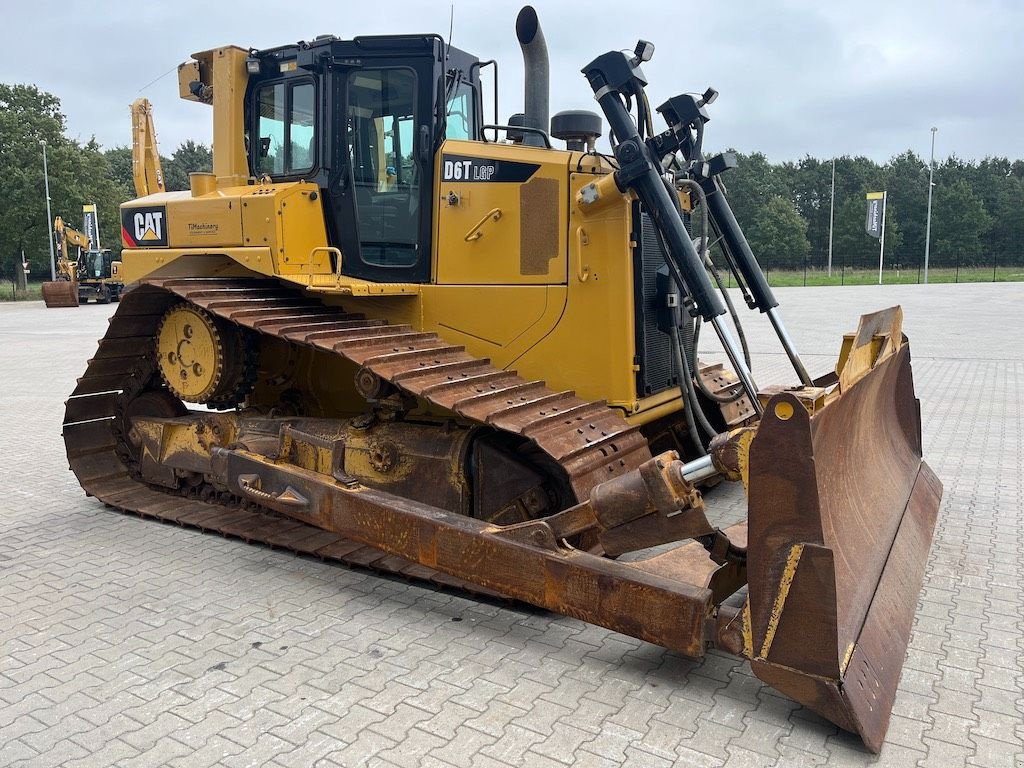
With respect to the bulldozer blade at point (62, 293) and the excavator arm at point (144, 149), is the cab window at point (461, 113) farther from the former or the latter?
the bulldozer blade at point (62, 293)

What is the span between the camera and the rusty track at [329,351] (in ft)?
13.9

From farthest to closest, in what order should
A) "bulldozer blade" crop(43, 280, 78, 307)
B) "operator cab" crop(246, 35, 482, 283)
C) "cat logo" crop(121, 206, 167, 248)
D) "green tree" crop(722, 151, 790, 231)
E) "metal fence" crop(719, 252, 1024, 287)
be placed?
"green tree" crop(722, 151, 790, 231), "metal fence" crop(719, 252, 1024, 287), "bulldozer blade" crop(43, 280, 78, 307), "cat logo" crop(121, 206, 167, 248), "operator cab" crop(246, 35, 482, 283)

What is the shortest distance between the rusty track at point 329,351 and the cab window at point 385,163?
525 millimetres

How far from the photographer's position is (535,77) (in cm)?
587

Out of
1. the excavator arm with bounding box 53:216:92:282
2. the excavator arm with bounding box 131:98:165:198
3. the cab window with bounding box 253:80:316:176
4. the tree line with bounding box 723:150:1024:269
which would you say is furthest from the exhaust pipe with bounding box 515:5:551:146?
the tree line with bounding box 723:150:1024:269

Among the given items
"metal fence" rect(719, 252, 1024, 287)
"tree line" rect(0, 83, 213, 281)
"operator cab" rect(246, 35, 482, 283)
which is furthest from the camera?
"metal fence" rect(719, 252, 1024, 287)

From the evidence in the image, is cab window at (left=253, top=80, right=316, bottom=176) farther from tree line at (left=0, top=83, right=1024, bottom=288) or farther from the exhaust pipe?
tree line at (left=0, top=83, right=1024, bottom=288)

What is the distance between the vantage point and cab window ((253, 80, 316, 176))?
548cm

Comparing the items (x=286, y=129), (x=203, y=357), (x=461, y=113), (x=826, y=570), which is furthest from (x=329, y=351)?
(x=826, y=570)

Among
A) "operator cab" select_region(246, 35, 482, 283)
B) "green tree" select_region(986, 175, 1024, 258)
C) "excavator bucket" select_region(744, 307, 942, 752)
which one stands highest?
"green tree" select_region(986, 175, 1024, 258)

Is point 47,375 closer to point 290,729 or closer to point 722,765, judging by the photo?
point 290,729

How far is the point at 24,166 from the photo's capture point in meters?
44.2

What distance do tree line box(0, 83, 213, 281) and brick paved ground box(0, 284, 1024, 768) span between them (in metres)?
43.3

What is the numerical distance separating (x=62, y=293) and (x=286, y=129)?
31.4 metres
